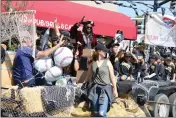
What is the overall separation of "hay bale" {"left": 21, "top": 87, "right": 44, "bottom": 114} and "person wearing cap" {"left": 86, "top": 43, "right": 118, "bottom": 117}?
1.02 meters

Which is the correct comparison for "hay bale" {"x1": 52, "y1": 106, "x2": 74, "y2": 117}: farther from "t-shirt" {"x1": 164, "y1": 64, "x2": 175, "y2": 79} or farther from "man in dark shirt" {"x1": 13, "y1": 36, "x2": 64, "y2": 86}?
"t-shirt" {"x1": 164, "y1": 64, "x2": 175, "y2": 79}

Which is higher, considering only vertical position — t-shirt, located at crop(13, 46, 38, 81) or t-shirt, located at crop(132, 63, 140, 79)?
t-shirt, located at crop(13, 46, 38, 81)

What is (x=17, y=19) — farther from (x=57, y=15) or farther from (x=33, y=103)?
(x=57, y=15)

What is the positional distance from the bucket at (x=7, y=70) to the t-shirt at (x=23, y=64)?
14 cm

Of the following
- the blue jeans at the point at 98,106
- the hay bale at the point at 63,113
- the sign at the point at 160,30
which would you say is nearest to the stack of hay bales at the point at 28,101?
the hay bale at the point at 63,113

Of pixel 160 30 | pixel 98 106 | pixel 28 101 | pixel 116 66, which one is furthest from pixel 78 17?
pixel 28 101

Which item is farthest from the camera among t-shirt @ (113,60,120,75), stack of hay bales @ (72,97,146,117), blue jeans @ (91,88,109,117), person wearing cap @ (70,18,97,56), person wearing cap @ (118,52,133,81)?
person wearing cap @ (118,52,133,81)

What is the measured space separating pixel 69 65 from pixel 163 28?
8.58m

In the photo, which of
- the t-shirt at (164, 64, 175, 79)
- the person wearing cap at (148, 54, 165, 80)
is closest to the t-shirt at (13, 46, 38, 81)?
the person wearing cap at (148, 54, 165, 80)

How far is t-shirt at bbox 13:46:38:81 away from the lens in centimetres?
702

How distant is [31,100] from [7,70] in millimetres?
988

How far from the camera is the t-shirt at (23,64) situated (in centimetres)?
702

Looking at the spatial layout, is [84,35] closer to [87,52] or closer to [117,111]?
[87,52]

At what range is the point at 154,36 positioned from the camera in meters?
15.0
